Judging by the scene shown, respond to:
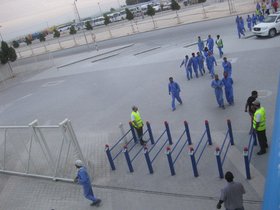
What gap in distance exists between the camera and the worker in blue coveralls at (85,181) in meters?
8.89

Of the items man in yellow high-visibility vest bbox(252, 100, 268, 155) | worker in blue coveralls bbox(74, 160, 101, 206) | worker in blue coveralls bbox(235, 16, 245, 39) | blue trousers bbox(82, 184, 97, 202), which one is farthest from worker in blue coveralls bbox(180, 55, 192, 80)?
blue trousers bbox(82, 184, 97, 202)

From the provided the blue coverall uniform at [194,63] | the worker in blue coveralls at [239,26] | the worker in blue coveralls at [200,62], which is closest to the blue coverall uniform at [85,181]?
the blue coverall uniform at [194,63]

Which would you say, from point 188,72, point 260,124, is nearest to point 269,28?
point 188,72

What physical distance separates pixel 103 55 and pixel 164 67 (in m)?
13.4

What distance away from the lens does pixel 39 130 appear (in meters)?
10.9

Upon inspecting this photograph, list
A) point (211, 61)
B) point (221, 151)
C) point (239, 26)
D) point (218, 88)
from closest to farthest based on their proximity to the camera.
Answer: point (221, 151) < point (218, 88) < point (211, 61) < point (239, 26)

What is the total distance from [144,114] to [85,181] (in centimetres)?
680

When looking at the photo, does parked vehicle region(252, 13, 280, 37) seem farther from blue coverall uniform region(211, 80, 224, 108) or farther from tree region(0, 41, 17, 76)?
tree region(0, 41, 17, 76)

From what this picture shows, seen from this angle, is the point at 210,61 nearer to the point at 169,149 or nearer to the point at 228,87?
the point at 228,87

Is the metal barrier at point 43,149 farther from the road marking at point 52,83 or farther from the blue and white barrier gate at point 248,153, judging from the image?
the road marking at point 52,83

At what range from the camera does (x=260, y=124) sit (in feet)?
30.5

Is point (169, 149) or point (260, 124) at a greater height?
point (260, 124)

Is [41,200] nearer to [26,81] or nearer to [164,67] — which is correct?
[164,67]

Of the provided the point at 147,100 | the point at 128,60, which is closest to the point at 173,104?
the point at 147,100
